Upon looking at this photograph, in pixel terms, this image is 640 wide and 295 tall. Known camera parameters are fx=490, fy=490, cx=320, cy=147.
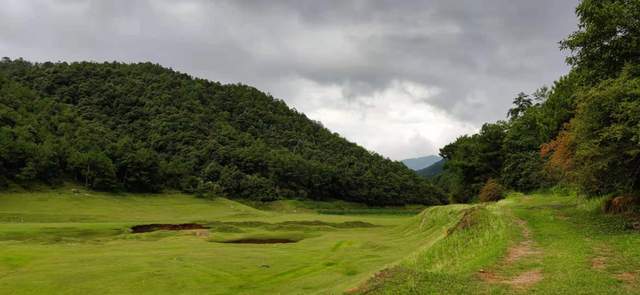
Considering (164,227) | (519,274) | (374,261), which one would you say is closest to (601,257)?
(519,274)

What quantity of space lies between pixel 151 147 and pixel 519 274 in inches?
6052

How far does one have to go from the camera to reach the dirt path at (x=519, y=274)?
13875 mm

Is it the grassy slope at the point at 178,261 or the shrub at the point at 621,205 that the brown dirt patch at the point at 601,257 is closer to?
the grassy slope at the point at 178,261

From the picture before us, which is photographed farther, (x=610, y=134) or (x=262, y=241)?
(x=262, y=241)

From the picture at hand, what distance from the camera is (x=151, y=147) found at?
15650 centimetres

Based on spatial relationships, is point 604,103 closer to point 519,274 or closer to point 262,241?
point 519,274

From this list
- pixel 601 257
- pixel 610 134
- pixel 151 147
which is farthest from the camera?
pixel 151 147

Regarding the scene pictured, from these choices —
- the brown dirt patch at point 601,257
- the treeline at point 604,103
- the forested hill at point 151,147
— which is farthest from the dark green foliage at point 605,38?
the forested hill at point 151,147

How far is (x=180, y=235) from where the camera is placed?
148 feet

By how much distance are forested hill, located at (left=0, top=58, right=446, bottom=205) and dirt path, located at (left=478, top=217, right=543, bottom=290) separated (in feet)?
317

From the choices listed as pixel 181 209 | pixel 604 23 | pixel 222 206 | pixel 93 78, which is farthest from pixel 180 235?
pixel 93 78

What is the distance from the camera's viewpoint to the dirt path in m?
13.9

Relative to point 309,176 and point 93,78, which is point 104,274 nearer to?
point 309,176

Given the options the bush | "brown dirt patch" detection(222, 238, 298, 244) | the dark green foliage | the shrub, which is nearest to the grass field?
the shrub
